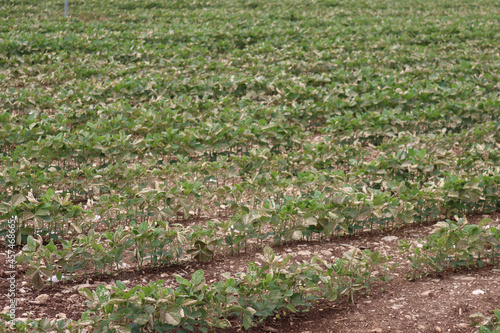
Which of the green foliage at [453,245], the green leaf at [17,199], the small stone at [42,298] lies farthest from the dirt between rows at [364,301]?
the green leaf at [17,199]

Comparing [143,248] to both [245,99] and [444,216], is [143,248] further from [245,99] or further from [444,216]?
[245,99]

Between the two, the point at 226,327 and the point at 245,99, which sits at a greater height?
the point at 245,99

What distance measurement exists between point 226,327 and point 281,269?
494 mm

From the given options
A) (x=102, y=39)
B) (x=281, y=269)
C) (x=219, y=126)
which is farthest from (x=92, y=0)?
(x=281, y=269)

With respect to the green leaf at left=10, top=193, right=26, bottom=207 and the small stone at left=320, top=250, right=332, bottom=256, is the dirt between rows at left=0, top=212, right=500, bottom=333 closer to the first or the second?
the small stone at left=320, top=250, right=332, bottom=256

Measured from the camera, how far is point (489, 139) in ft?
21.1

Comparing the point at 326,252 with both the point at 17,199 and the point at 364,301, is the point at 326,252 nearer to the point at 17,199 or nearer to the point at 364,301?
the point at 364,301

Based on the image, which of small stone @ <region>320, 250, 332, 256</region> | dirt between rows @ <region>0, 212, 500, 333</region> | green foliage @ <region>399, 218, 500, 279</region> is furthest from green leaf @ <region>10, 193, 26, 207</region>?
green foliage @ <region>399, 218, 500, 279</region>

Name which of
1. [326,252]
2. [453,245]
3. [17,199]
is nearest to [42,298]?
[17,199]

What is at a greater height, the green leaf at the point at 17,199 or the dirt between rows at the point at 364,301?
the green leaf at the point at 17,199

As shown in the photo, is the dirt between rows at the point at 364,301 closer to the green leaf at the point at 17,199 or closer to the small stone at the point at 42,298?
the small stone at the point at 42,298

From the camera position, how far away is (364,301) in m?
3.53

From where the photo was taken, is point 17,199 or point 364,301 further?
point 17,199

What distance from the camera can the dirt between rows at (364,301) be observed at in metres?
3.25
